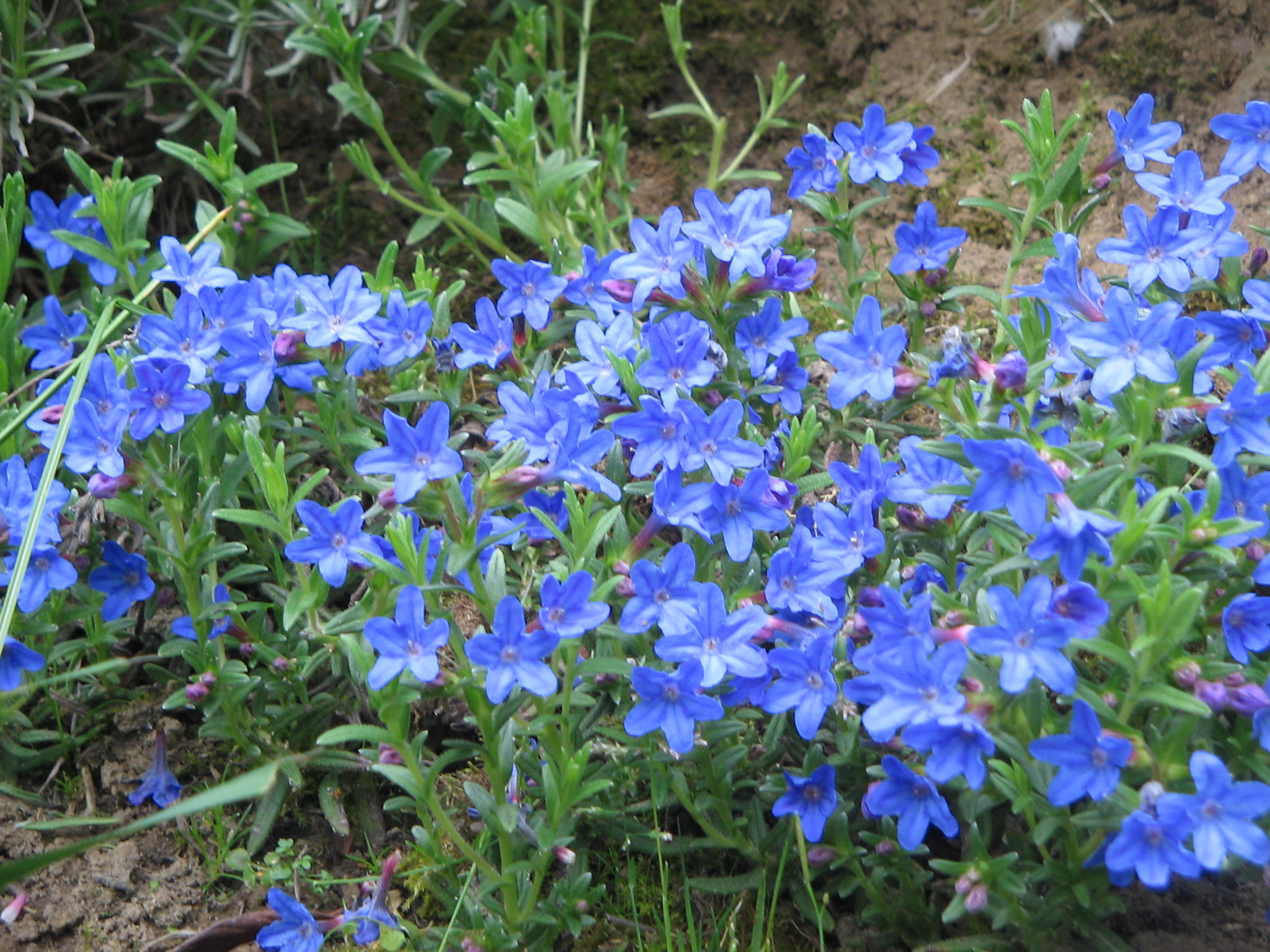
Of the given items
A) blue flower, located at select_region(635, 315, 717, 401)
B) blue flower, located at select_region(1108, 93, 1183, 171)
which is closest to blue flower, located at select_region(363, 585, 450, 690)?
blue flower, located at select_region(635, 315, 717, 401)

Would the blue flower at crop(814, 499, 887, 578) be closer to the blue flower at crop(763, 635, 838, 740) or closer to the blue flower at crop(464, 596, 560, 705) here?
the blue flower at crop(763, 635, 838, 740)

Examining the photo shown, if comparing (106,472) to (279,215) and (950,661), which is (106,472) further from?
(950,661)

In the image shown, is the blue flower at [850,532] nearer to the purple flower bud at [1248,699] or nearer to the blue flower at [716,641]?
the blue flower at [716,641]

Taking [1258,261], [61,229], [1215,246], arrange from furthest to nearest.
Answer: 1. [61,229]
2. [1258,261]
3. [1215,246]

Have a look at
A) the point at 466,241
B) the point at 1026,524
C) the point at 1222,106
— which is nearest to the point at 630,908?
the point at 1026,524

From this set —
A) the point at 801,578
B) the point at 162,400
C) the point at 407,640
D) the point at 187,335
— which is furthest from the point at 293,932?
the point at 187,335

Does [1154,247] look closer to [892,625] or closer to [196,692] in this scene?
[892,625]
